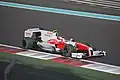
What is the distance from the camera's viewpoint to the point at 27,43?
2.01 meters

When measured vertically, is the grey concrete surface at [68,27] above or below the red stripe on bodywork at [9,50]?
above

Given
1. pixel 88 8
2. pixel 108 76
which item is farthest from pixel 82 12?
pixel 108 76

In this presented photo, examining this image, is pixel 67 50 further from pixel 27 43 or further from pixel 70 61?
pixel 27 43

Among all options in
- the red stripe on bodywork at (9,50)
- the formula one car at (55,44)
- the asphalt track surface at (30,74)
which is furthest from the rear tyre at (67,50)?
the red stripe on bodywork at (9,50)

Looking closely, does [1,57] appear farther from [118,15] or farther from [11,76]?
[118,15]

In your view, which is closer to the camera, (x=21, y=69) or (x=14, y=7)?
(x=21, y=69)

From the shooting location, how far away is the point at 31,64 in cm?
186

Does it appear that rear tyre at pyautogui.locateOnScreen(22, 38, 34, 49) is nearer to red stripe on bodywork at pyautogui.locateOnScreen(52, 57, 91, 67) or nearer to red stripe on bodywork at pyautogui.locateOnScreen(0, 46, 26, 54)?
red stripe on bodywork at pyautogui.locateOnScreen(0, 46, 26, 54)

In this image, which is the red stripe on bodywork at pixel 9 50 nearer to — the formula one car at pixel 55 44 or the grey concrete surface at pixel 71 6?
the formula one car at pixel 55 44

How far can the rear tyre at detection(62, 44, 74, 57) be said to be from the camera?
185cm

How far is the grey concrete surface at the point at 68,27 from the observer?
1.71m

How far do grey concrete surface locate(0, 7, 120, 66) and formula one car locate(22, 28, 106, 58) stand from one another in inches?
1.2

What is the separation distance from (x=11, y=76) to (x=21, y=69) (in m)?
0.09

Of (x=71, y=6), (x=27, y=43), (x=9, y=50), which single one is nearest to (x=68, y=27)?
(x=71, y=6)
